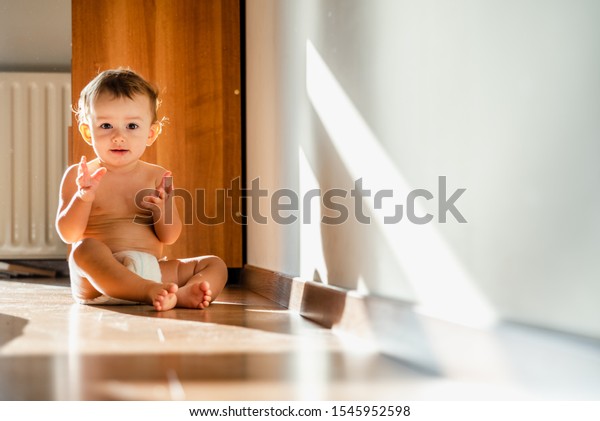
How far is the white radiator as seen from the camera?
3123 mm

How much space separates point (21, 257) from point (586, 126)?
289cm

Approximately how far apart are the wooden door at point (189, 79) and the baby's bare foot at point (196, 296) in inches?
31.8

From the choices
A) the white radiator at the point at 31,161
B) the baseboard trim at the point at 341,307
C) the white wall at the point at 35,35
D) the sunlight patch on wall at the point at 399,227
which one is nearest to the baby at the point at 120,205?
the baseboard trim at the point at 341,307

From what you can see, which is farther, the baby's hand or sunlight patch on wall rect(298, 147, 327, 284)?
the baby's hand

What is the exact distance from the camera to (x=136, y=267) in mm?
1468

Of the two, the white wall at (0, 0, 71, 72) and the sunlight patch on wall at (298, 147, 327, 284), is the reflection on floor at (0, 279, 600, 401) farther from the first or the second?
the white wall at (0, 0, 71, 72)

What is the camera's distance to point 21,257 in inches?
124

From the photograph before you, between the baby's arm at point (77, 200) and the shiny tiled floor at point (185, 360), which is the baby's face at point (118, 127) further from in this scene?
the shiny tiled floor at point (185, 360)

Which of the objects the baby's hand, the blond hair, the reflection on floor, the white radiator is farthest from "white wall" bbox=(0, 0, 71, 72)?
the reflection on floor

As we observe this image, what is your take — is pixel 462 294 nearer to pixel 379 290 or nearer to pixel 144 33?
pixel 379 290

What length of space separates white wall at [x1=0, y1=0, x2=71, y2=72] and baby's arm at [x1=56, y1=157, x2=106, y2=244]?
4.89 ft

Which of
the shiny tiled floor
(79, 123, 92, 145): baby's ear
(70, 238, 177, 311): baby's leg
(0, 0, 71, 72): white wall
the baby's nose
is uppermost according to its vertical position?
(0, 0, 71, 72): white wall

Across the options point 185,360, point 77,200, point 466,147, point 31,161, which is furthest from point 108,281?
point 31,161

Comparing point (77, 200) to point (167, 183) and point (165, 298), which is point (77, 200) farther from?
point (165, 298)
